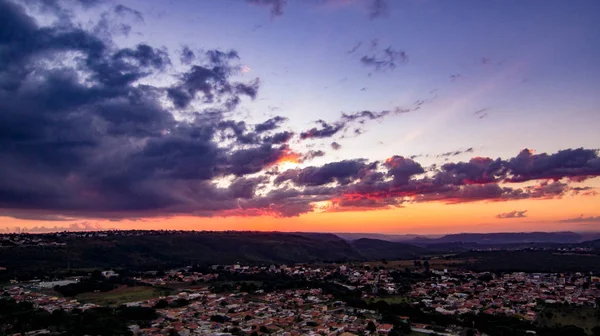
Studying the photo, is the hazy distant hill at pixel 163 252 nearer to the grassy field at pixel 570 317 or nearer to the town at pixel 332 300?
the town at pixel 332 300

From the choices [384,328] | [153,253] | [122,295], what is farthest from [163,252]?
[384,328]

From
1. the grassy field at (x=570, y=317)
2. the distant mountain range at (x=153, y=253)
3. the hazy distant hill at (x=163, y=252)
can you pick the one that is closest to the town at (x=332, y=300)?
the grassy field at (x=570, y=317)

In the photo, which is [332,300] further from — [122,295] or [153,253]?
[153,253]

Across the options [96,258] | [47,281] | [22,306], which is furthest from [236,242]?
[22,306]

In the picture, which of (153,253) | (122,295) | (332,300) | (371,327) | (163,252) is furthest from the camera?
(163,252)

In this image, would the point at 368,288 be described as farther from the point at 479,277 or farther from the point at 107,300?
the point at 107,300

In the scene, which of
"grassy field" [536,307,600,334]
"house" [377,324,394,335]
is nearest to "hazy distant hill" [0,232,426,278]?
"house" [377,324,394,335]
